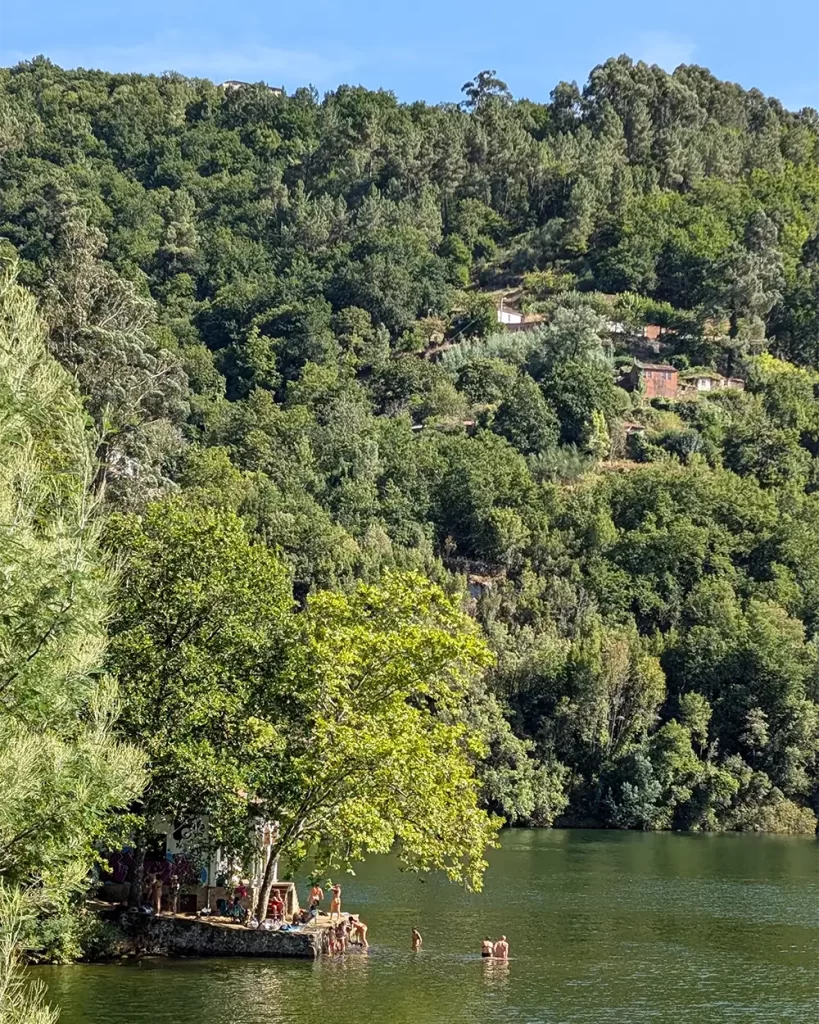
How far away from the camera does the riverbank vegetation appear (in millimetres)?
45594

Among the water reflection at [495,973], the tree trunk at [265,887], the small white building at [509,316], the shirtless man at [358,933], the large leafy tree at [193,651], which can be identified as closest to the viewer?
the water reflection at [495,973]

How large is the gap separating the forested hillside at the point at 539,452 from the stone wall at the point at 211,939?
12.0 metres

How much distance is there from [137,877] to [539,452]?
106 m

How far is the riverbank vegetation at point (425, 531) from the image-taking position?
150ft

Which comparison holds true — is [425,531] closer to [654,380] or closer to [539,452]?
[539,452]

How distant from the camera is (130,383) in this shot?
3187 inches

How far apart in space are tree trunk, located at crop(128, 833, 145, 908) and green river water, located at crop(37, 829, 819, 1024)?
2.94 m

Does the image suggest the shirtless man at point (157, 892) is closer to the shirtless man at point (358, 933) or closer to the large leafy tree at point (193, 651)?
the large leafy tree at point (193, 651)

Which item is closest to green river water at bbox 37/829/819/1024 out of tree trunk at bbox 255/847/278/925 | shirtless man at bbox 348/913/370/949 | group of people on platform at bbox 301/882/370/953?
group of people on platform at bbox 301/882/370/953

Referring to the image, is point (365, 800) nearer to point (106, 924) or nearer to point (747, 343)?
point (106, 924)

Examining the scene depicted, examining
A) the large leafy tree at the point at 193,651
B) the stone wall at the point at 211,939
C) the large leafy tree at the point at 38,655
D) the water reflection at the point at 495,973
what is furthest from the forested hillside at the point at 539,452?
the large leafy tree at the point at 38,655

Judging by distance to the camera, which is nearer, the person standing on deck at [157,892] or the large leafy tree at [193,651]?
the large leafy tree at [193,651]

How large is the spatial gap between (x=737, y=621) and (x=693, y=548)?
11229mm

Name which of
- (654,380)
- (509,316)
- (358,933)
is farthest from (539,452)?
(358,933)
